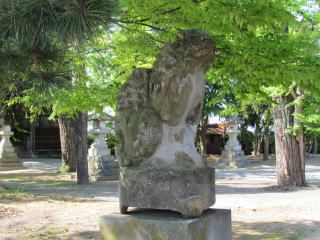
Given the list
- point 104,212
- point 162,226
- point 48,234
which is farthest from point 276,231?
point 48,234

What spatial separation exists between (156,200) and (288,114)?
938 centimetres

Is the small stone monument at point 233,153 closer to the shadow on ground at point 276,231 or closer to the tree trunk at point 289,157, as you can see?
the tree trunk at point 289,157

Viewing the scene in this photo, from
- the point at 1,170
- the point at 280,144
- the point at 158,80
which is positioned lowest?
the point at 1,170

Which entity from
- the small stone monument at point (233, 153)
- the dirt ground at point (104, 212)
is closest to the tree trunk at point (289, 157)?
the dirt ground at point (104, 212)

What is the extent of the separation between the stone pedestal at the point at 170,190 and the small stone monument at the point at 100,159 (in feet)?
37.0

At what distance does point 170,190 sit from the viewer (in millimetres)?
3576

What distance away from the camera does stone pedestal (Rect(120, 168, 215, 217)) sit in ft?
11.6

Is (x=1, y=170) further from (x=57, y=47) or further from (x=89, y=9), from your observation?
(x=89, y=9)

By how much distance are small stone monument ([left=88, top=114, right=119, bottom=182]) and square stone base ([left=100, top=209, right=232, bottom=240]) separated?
11.3 meters

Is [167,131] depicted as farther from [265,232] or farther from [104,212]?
[104,212]

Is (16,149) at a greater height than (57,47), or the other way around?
(57,47)

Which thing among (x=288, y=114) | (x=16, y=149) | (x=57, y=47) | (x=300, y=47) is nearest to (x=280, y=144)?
(x=288, y=114)

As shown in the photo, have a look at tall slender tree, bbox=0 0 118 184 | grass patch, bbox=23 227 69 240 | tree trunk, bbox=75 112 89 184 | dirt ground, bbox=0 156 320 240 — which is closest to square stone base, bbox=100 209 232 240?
tall slender tree, bbox=0 0 118 184

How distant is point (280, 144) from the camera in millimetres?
11703
